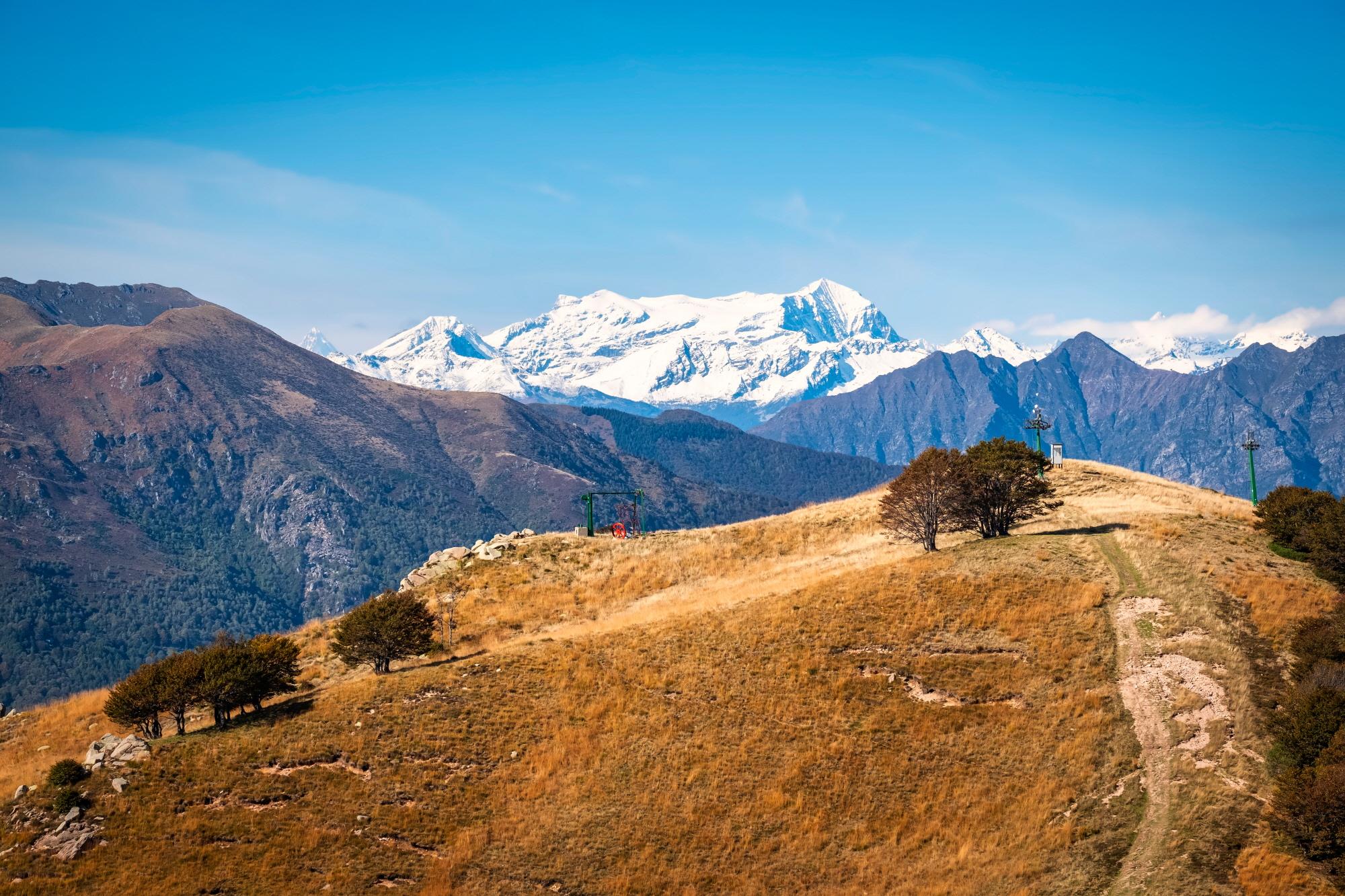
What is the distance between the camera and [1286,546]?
196 ft

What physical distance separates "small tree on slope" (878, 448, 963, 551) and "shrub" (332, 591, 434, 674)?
32.4 m

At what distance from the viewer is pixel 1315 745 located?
37.1 m

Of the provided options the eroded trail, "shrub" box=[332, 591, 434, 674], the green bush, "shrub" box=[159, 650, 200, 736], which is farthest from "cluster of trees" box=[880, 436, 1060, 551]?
"shrub" box=[159, 650, 200, 736]

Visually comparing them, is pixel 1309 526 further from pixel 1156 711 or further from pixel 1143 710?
pixel 1143 710

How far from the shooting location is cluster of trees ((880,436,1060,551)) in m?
67.2

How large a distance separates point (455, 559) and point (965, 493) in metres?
37.6

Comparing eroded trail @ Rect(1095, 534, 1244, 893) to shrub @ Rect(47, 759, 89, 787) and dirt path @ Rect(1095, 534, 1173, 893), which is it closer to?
dirt path @ Rect(1095, 534, 1173, 893)

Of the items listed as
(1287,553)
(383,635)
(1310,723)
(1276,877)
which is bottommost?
(1276,877)

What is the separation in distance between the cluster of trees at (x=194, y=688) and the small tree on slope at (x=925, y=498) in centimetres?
4057

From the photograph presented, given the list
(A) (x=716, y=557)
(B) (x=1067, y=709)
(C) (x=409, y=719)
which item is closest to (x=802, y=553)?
(A) (x=716, y=557)

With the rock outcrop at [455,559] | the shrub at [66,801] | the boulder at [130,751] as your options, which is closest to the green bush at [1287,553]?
the rock outcrop at [455,559]

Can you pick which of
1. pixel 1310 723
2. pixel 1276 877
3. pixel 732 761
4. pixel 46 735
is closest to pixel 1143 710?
pixel 1310 723

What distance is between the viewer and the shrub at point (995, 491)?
2667 inches

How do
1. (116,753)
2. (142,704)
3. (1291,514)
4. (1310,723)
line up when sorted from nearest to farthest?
(1310,723), (116,753), (142,704), (1291,514)
